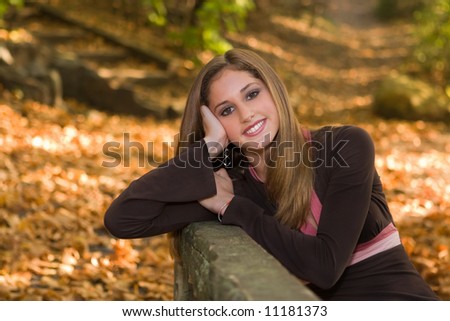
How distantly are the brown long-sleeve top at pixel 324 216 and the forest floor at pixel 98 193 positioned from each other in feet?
4.32

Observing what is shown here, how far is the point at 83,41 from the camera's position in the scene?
10.1m

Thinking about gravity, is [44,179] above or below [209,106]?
below

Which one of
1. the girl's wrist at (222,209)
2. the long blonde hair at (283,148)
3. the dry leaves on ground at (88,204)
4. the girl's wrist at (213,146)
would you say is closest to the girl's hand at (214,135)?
the girl's wrist at (213,146)

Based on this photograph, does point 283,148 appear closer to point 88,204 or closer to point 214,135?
point 214,135

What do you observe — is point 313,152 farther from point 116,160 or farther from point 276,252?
point 116,160

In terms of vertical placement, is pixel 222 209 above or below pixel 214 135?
below

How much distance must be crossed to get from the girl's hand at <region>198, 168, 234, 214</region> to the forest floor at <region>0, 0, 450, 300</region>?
135 centimetres

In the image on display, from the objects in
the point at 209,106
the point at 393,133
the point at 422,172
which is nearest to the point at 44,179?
the point at 209,106

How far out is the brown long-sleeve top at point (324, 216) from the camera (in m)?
2.21

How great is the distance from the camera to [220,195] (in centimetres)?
246

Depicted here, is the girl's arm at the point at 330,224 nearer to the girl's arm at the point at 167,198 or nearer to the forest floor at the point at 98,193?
the girl's arm at the point at 167,198

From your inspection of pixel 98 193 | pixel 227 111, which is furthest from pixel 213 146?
pixel 98 193

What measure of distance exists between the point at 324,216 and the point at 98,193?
3.34 m
